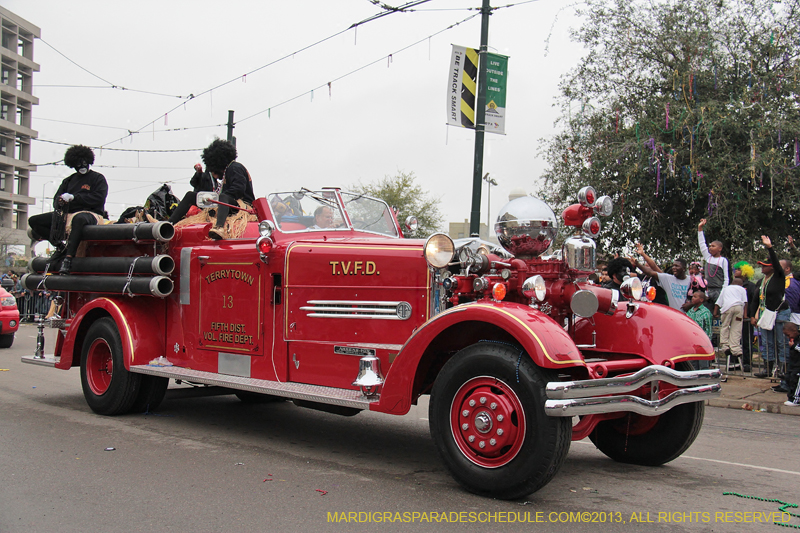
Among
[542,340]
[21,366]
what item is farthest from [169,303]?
[21,366]

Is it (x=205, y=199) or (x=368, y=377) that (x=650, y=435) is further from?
(x=205, y=199)

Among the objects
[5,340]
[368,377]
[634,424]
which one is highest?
[368,377]

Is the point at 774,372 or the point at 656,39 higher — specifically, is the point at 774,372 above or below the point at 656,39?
below

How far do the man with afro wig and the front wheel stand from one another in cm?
310

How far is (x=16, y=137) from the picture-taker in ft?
234

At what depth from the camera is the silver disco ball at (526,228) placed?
16.1 feet

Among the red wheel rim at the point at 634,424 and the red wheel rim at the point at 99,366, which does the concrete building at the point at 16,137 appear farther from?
the red wheel rim at the point at 634,424

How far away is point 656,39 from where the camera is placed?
16.1m

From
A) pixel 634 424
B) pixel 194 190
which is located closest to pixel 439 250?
pixel 634 424

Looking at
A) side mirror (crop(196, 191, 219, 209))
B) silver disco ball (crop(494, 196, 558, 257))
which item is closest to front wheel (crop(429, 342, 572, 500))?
silver disco ball (crop(494, 196, 558, 257))

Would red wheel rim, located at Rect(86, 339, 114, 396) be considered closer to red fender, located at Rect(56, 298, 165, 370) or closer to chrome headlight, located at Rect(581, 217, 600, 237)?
red fender, located at Rect(56, 298, 165, 370)

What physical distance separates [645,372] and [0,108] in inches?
3008

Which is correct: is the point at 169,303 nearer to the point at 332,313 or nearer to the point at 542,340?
the point at 332,313

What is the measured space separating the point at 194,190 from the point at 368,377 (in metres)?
3.91
